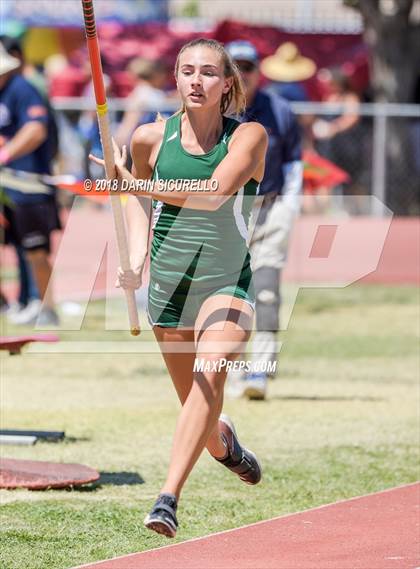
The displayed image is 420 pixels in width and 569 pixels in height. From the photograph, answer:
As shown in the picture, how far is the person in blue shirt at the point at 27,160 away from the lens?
43.6ft

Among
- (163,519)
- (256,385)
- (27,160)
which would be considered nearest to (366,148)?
(27,160)

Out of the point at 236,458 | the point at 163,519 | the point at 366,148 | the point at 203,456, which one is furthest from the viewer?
the point at 366,148

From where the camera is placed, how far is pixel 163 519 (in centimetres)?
562

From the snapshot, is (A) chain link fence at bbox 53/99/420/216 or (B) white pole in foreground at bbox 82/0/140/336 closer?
(B) white pole in foreground at bbox 82/0/140/336

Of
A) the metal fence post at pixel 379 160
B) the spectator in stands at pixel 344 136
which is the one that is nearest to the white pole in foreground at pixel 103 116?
the spectator in stands at pixel 344 136

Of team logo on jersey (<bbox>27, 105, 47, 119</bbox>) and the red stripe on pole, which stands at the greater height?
the red stripe on pole

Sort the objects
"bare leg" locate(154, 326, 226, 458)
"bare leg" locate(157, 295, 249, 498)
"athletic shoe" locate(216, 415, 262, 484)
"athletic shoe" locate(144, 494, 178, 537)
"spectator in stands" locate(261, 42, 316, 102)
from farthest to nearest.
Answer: "spectator in stands" locate(261, 42, 316, 102), "athletic shoe" locate(216, 415, 262, 484), "bare leg" locate(154, 326, 226, 458), "bare leg" locate(157, 295, 249, 498), "athletic shoe" locate(144, 494, 178, 537)

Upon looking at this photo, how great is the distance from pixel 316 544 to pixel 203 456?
2201 millimetres

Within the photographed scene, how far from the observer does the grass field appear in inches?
272

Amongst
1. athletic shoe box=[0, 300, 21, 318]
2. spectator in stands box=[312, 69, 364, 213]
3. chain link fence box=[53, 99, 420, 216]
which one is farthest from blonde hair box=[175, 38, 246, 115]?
spectator in stands box=[312, 69, 364, 213]

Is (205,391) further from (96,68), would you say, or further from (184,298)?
(96,68)

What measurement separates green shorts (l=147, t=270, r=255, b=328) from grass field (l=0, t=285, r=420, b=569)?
3.51ft

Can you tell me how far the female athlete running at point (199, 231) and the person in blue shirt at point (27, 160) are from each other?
6835 mm

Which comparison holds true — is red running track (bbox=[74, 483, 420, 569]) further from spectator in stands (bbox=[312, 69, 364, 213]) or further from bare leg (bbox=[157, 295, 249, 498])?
spectator in stands (bbox=[312, 69, 364, 213])
